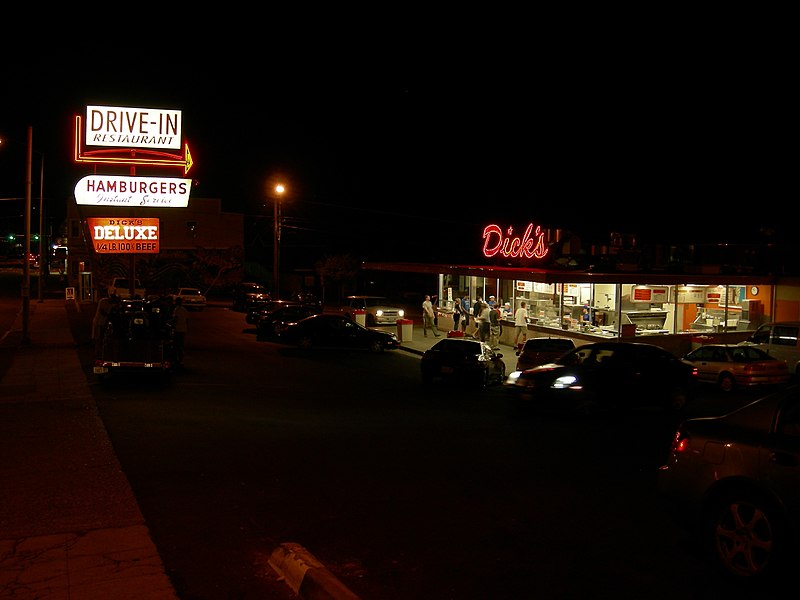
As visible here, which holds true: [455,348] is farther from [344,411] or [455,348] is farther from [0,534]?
[0,534]

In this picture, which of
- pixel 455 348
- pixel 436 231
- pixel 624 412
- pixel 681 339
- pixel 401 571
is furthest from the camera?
pixel 436 231

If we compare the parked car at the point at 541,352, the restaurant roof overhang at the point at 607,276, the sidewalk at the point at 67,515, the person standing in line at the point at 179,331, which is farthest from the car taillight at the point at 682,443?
the restaurant roof overhang at the point at 607,276

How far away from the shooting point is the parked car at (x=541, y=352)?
22156 mm

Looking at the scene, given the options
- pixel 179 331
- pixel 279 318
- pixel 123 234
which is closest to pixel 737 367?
pixel 179 331

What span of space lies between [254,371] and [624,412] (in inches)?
394

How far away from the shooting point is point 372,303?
3694cm

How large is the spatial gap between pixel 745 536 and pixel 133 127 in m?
33.1

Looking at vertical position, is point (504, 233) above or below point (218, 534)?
above

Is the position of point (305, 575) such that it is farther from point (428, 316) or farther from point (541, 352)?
point (428, 316)

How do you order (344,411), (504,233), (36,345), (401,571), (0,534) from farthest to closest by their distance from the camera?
(504,233)
(36,345)
(344,411)
(0,534)
(401,571)

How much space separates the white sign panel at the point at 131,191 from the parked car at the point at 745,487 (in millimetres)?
31806

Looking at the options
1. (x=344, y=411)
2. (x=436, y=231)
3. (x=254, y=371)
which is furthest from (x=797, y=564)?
(x=436, y=231)

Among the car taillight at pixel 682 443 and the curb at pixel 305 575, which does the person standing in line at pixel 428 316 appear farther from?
the curb at pixel 305 575

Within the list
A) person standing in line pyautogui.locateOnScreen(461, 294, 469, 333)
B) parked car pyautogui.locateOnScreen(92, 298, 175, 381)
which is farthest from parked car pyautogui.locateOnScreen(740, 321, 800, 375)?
parked car pyautogui.locateOnScreen(92, 298, 175, 381)
